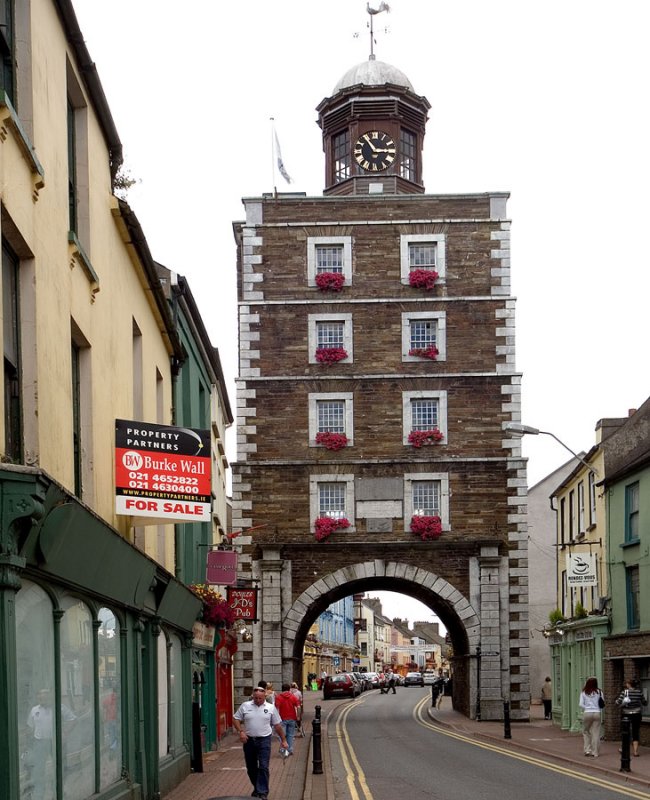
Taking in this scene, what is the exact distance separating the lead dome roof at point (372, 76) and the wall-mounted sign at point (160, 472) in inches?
1347

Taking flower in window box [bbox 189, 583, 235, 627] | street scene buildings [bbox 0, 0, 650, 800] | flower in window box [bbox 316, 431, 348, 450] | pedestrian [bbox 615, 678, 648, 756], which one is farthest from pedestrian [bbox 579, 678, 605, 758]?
flower in window box [bbox 316, 431, 348, 450]

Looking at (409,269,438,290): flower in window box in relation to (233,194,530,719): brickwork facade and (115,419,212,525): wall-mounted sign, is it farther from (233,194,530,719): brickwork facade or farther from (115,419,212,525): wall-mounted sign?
(115,419,212,525): wall-mounted sign

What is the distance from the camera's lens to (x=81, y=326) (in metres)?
13.9

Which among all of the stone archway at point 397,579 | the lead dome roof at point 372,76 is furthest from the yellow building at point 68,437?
the lead dome roof at point 372,76

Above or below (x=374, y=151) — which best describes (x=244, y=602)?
below

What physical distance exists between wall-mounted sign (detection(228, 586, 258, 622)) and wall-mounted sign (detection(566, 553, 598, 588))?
903cm

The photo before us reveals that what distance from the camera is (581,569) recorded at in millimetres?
32156

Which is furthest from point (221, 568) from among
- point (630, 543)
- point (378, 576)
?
point (378, 576)

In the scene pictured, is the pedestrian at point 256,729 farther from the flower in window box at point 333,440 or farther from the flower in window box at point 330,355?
the flower in window box at point 330,355

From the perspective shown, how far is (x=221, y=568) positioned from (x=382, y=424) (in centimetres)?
1542

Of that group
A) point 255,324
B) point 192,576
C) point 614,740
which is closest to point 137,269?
point 192,576

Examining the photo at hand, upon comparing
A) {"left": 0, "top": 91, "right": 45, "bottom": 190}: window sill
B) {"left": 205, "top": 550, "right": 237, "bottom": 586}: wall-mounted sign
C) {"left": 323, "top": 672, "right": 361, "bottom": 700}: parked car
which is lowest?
{"left": 323, "top": 672, "right": 361, "bottom": 700}: parked car

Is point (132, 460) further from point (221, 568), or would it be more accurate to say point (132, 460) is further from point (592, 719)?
point (592, 719)

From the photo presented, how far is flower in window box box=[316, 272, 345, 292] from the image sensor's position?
4419 cm
